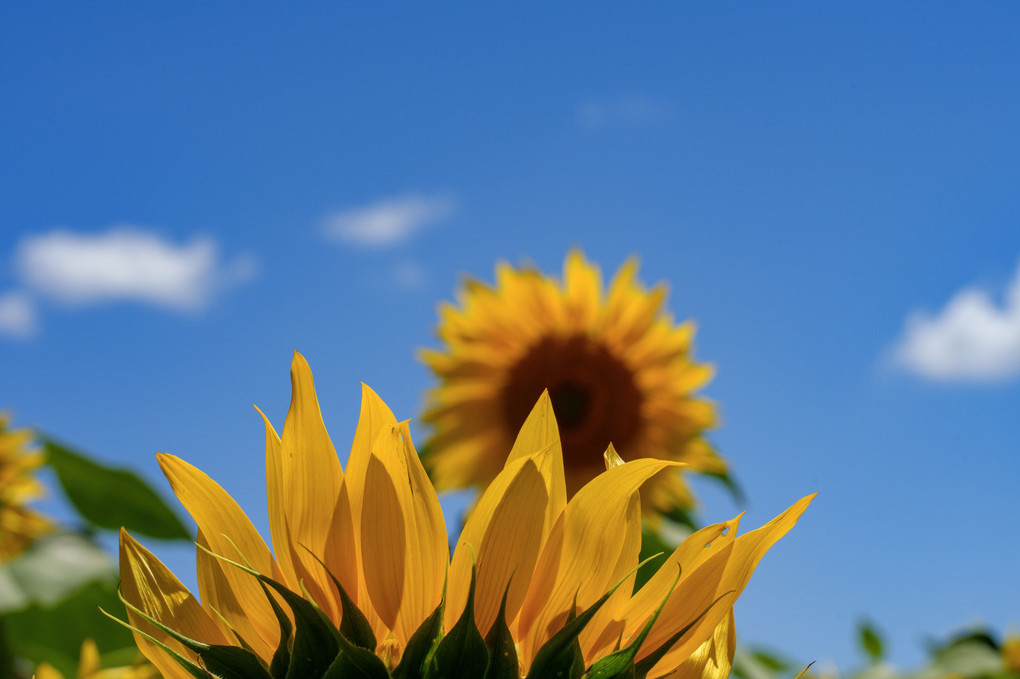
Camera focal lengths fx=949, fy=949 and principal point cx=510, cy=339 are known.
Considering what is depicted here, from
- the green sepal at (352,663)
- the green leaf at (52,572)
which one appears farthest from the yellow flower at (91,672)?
the green sepal at (352,663)

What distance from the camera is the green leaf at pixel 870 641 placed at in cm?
248

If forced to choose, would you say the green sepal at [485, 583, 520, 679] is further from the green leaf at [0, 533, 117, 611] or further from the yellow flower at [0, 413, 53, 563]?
the yellow flower at [0, 413, 53, 563]

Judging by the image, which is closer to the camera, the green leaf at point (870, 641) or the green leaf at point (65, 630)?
the green leaf at point (65, 630)

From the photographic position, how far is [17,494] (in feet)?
7.79

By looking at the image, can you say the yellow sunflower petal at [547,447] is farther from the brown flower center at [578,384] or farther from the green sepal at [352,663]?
the brown flower center at [578,384]

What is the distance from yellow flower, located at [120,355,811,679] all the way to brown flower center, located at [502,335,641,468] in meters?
1.99

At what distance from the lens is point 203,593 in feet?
1.72

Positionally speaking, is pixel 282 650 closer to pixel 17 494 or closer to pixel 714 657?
pixel 714 657

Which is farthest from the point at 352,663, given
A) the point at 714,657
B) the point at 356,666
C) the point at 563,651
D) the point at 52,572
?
the point at 52,572

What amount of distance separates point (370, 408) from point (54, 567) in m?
1.01

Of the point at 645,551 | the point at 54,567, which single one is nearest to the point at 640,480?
the point at 645,551

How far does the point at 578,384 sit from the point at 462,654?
2.11 metres

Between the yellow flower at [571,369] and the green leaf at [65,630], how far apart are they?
119 centimetres

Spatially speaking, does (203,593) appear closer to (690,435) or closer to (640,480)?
(640,480)
